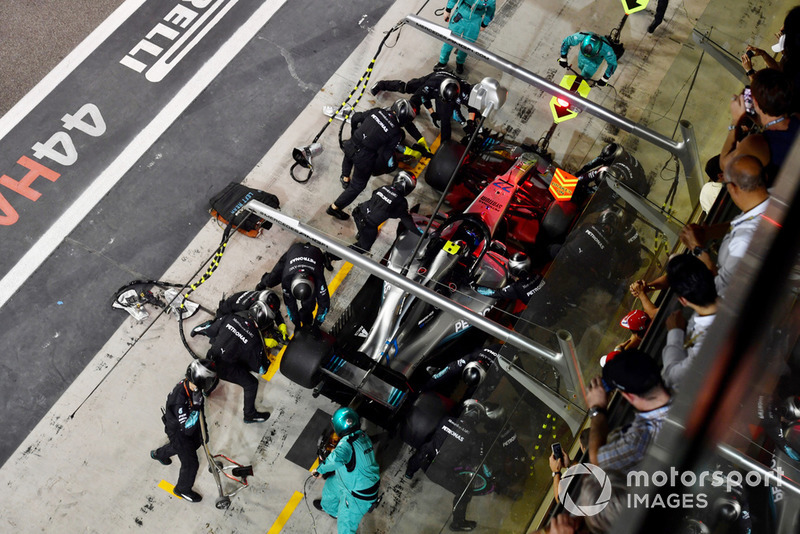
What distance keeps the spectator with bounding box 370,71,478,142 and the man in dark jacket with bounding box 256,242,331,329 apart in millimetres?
2390

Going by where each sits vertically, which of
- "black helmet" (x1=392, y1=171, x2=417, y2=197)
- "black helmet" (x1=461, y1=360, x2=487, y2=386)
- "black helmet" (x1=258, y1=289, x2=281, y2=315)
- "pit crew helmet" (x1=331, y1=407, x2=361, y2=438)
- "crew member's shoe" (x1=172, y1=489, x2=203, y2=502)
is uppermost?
"black helmet" (x1=392, y1=171, x2=417, y2=197)

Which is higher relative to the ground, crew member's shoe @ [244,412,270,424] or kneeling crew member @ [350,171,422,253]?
kneeling crew member @ [350,171,422,253]

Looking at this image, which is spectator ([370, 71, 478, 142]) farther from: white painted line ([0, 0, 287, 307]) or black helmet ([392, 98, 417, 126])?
white painted line ([0, 0, 287, 307])

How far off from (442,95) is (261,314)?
337cm

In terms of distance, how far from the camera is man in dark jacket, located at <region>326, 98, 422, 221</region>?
7.70 metres

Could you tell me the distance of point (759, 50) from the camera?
5.73 metres

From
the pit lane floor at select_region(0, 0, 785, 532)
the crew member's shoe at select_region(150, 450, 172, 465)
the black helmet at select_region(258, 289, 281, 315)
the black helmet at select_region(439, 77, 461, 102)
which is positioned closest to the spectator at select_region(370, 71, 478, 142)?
the black helmet at select_region(439, 77, 461, 102)

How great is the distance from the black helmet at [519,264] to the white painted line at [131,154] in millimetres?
4932

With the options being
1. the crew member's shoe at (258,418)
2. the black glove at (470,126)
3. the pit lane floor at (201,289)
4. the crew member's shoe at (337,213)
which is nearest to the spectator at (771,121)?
the pit lane floor at (201,289)

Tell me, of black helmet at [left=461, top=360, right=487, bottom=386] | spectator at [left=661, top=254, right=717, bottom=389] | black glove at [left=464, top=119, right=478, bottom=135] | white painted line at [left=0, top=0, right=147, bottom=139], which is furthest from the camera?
white painted line at [left=0, top=0, right=147, bottom=139]

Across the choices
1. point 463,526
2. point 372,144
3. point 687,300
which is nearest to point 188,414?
point 463,526

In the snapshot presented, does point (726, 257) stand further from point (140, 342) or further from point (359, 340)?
point (140, 342)

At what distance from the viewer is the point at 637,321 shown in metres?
4.71

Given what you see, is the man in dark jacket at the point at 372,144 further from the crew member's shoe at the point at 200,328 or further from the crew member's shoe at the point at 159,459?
the crew member's shoe at the point at 159,459
